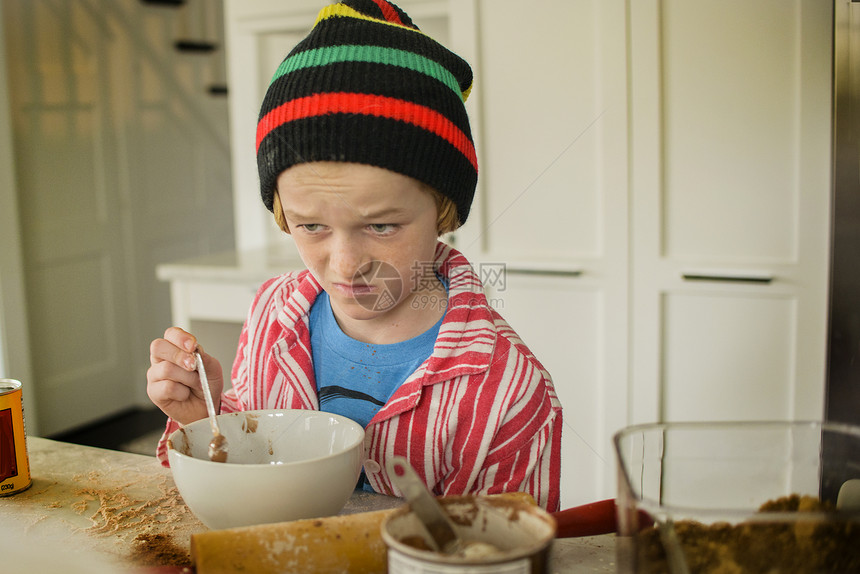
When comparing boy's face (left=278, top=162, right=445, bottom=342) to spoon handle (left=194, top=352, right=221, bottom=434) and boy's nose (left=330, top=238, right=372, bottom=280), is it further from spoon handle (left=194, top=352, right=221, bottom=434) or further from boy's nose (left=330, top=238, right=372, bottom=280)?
spoon handle (left=194, top=352, right=221, bottom=434)

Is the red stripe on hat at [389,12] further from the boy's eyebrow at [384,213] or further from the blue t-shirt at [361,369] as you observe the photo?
the blue t-shirt at [361,369]

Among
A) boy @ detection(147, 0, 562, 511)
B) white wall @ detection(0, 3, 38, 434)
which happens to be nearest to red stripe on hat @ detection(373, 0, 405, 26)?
boy @ detection(147, 0, 562, 511)

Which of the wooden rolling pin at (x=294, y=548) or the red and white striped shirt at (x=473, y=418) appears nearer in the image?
the wooden rolling pin at (x=294, y=548)

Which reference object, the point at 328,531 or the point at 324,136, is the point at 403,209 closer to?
the point at 324,136

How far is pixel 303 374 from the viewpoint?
883mm

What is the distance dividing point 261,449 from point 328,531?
0.24 m

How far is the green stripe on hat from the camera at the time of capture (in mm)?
719

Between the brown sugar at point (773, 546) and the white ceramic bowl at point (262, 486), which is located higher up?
the brown sugar at point (773, 546)

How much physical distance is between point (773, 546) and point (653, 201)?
139 cm

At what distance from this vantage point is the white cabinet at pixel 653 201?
5.31 feet

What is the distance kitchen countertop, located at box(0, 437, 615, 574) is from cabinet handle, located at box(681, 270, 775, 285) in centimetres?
115

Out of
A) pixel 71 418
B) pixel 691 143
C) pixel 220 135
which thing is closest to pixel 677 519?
pixel 691 143

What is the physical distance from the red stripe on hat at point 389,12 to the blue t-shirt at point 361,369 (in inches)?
13.6

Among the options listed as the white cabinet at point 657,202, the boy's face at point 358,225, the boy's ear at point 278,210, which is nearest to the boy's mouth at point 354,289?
the boy's face at point 358,225
